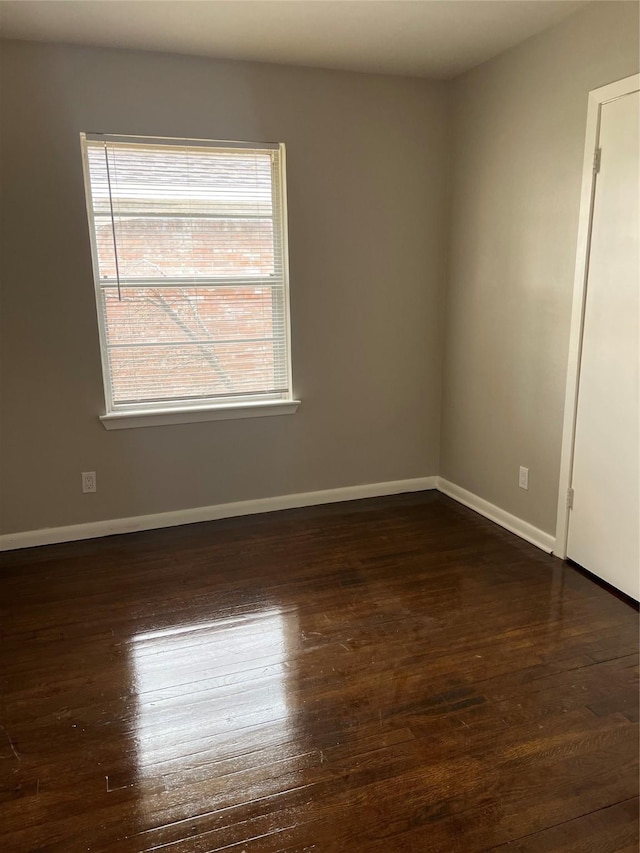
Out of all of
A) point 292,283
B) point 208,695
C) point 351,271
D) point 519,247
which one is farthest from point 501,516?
point 208,695

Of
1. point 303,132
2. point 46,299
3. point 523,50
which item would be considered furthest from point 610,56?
point 46,299

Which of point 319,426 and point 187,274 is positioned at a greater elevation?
point 187,274

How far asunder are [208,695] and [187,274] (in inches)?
84.5

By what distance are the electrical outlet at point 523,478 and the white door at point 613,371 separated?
376mm

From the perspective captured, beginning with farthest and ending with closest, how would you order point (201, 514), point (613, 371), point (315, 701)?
point (201, 514)
point (613, 371)
point (315, 701)

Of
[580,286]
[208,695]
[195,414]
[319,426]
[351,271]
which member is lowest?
[208,695]

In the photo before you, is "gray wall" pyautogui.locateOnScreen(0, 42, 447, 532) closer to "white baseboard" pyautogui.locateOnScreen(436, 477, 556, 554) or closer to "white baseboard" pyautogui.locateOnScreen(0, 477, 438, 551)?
"white baseboard" pyautogui.locateOnScreen(0, 477, 438, 551)

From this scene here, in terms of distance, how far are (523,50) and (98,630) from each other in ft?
10.8

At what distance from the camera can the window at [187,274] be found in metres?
3.12

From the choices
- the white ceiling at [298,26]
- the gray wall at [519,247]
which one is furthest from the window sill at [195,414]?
the white ceiling at [298,26]

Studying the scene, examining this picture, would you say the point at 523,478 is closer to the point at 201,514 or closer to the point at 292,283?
the point at 292,283

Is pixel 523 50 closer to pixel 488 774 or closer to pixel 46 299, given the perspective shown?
pixel 46 299

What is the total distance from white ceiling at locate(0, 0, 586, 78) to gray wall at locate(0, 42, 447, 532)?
158 mm

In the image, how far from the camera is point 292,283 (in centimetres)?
346
